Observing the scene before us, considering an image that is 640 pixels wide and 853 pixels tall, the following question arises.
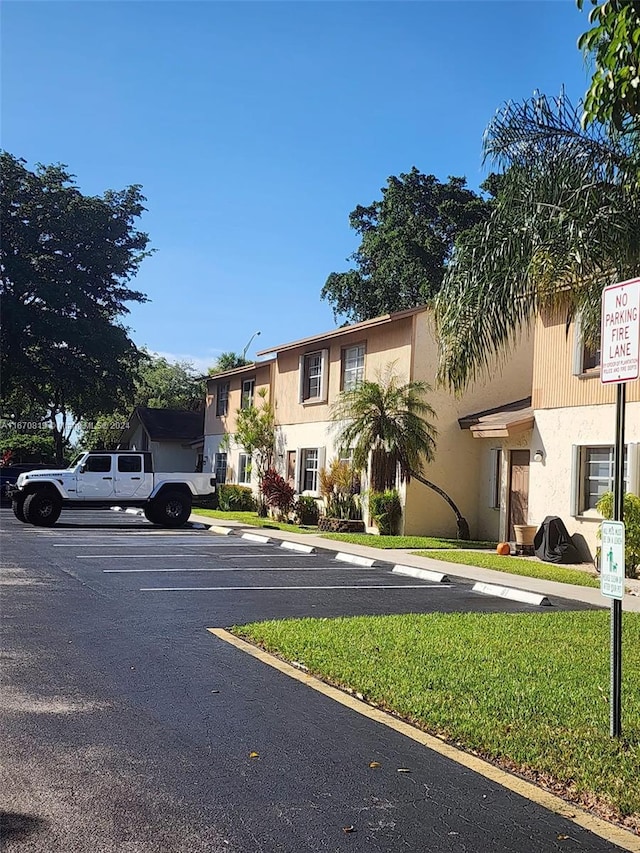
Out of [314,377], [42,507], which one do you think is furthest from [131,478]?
[314,377]

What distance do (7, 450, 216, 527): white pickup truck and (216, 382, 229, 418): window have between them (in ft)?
38.3

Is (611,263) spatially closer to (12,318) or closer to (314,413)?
(314,413)

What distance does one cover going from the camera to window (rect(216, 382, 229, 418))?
1442 inches

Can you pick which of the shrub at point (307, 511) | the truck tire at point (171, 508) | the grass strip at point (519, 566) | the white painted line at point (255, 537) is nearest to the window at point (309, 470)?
the shrub at point (307, 511)

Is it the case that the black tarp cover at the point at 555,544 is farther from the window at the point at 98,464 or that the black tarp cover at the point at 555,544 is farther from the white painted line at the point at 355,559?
the window at the point at 98,464

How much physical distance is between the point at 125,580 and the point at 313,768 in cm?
850

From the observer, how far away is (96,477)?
24062 mm

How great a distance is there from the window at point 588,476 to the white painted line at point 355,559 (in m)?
4.29

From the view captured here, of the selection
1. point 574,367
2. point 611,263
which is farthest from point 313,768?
point 574,367

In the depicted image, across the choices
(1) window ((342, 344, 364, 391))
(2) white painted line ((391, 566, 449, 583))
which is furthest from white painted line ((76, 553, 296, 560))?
(1) window ((342, 344, 364, 391))

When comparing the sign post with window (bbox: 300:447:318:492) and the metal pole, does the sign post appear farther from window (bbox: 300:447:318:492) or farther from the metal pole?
window (bbox: 300:447:318:492)

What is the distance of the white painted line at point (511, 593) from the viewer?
12.5 metres

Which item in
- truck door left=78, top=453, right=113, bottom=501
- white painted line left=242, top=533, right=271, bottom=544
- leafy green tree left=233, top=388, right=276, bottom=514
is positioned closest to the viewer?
white painted line left=242, top=533, right=271, bottom=544

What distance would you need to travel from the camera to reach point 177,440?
43.2 metres
